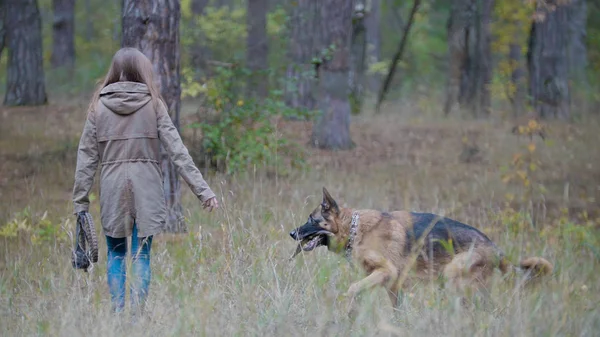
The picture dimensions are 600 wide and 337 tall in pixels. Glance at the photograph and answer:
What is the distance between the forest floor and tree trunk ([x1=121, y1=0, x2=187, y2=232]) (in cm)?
70

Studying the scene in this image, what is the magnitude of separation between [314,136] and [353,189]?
4.38 metres

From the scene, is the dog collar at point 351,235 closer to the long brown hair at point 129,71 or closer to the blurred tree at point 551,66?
the long brown hair at point 129,71

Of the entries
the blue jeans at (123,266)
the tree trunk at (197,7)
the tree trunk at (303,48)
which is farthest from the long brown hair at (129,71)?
the tree trunk at (197,7)

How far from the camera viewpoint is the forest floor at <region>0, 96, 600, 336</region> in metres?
4.96

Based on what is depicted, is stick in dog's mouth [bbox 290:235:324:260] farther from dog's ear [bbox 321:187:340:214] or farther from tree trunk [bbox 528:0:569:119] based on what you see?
tree trunk [bbox 528:0:569:119]

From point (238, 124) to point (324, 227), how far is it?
5.63 m

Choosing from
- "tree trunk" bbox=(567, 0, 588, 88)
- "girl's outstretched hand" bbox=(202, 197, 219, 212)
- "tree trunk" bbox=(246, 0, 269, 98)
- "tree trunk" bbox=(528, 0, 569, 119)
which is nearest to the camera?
"girl's outstretched hand" bbox=(202, 197, 219, 212)

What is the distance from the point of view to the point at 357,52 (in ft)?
72.8

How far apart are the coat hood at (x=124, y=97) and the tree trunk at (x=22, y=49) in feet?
42.9

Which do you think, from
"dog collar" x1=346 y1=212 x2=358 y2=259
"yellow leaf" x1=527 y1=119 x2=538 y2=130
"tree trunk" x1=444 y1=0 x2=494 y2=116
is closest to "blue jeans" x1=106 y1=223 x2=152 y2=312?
"dog collar" x1=346 y1=212 x2=358 y2=259

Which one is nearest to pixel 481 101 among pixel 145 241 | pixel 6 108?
pixel 6 108

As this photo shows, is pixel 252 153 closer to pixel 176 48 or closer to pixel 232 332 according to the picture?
pixel 176 48

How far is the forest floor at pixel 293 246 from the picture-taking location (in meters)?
4.96

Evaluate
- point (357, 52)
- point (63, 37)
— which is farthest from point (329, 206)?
point (63, 37)
